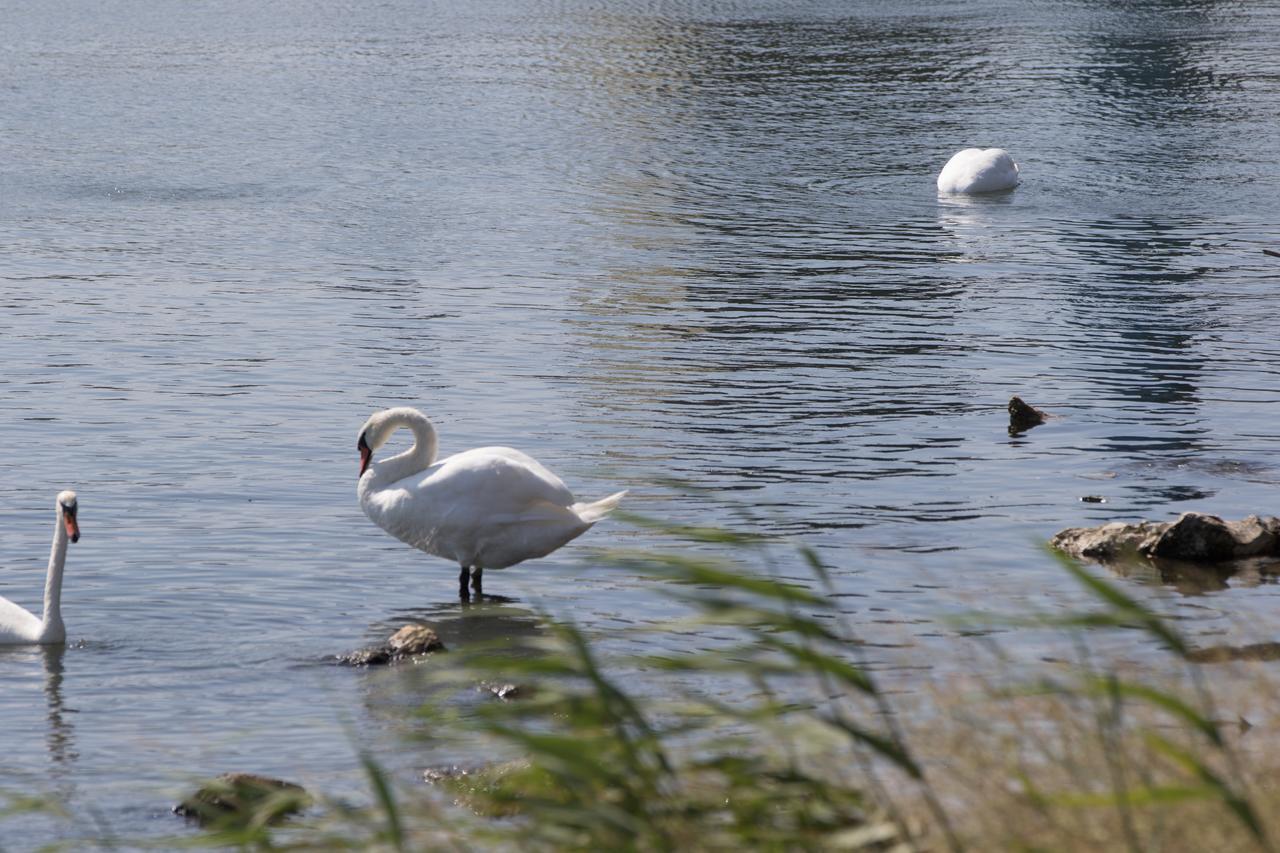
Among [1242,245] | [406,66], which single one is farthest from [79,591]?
[406,66]

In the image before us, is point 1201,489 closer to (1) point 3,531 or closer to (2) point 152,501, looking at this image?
(2) point 152,501

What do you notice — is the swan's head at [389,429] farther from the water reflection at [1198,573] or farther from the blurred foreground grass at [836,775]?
the blurred foreground grass at [836,775]

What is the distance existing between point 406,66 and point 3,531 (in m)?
28.2

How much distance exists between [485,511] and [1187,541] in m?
3.99

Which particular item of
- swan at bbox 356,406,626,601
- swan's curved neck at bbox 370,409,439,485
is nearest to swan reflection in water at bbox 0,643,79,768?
swan at bbox 356,406,626,601

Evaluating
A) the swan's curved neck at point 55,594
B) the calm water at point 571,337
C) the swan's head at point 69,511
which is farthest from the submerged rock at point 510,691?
the swan's head at point 69,511

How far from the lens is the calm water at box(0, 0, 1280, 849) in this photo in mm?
10273

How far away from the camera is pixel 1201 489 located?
42.8 ft

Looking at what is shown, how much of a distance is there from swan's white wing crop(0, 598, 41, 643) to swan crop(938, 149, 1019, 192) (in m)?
18.4

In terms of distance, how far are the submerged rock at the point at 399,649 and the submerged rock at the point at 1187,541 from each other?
153 inches

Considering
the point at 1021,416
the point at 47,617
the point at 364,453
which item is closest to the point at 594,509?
the point at 364,453

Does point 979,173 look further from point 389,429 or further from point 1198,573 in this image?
point 1198,573

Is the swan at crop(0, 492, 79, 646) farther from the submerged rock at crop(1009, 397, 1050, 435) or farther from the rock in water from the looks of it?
the submerged rock at crop(1009, 397, 1050, 435)

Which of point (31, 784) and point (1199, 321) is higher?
point (1199, 321)
